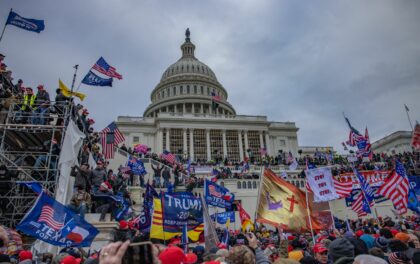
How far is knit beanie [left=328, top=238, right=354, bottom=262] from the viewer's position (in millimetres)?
3857

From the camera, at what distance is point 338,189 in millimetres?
13188

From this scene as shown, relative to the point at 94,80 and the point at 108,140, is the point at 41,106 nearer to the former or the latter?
the point at 94,80

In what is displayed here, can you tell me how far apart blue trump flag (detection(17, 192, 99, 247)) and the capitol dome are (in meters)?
58.6

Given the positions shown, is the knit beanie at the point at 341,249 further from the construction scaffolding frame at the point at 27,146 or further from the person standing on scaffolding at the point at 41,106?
the person standing on scaffolding at the point at 41,106

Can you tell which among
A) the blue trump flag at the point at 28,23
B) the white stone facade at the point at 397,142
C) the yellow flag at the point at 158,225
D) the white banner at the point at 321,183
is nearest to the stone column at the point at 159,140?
the blue trump flag at the point at 28,23

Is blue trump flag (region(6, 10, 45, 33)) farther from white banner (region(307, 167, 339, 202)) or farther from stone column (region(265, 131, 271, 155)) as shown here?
stone column (region(265, 131, 271, 155))

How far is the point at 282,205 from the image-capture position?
7730 mm

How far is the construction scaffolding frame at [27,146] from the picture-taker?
10.7m

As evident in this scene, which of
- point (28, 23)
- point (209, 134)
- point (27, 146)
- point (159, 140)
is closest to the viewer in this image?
point (28, 23)

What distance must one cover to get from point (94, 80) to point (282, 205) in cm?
1006

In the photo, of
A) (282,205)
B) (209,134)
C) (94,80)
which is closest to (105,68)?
(94,80)

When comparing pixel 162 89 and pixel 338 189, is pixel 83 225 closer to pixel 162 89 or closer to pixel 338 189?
pixel 338 189

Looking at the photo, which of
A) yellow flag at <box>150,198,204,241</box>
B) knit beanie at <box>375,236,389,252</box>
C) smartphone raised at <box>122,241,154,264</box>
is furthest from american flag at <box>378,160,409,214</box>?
smartphone raised at <box>122,241,154,264</box>

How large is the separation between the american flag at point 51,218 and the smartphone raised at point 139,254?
4.63 meters
